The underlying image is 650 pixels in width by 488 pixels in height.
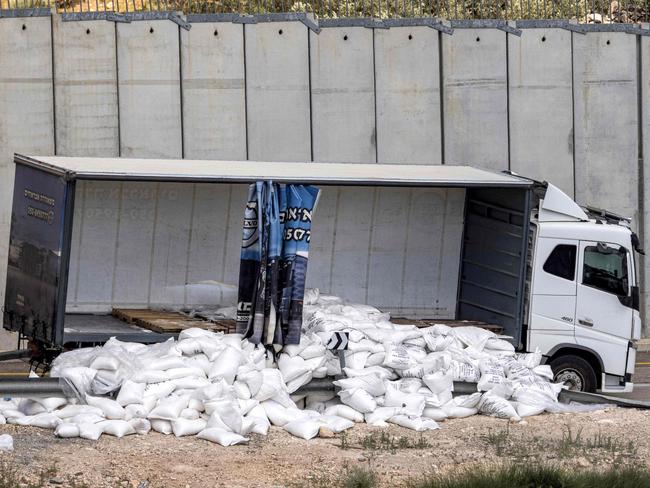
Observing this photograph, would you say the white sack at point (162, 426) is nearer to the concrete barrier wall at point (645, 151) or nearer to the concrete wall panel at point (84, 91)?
the concrete wall panel at point (84, 91)

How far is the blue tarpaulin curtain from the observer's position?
15414 mm

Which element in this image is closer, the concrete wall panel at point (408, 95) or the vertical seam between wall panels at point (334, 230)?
the vertical seam between wall panels at point (334, 230)

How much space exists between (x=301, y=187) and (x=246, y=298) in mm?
1564

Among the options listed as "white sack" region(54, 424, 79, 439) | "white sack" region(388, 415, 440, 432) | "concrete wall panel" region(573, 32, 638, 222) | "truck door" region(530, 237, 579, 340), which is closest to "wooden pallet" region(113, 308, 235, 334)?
"white sack" region(388, 415, 440, 432)

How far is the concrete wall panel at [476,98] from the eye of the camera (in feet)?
79.7

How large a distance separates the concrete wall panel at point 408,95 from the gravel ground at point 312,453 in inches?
387

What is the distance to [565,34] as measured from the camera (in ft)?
81.3

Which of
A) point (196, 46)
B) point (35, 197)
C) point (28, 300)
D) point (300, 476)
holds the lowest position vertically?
point (300, 476)

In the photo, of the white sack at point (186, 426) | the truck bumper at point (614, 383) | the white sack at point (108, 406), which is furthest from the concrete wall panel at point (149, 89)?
the white sack at point (186, 426)

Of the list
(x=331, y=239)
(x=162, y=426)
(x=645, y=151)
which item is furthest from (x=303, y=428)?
(x=645, y=151)

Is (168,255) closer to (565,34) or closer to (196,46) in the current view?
(196,46)

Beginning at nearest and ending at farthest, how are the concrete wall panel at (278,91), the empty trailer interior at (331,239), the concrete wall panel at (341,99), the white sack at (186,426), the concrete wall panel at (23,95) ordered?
the white sack at (186,426)
the empty trailer interior at (331,239)
the concrete wall panel at (23,95)
the concrete wall panel at (278,91)
the concrete wall panel at (341,99)

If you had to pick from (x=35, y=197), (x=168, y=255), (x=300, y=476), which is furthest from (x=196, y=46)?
(x=300, y=476)

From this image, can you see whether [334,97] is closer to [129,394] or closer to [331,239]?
[331,239]
